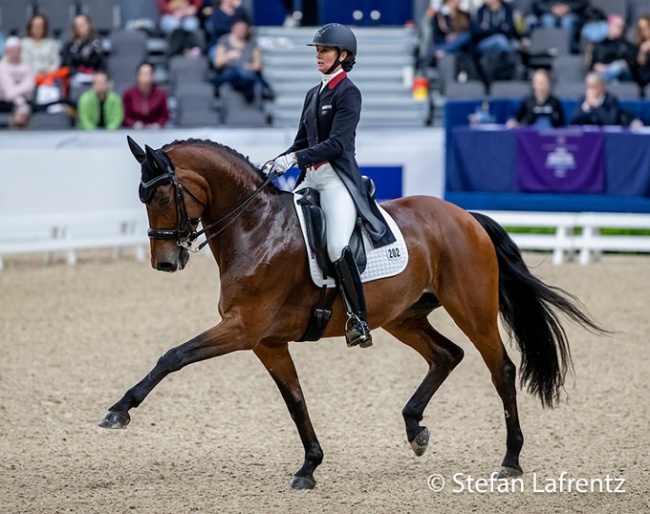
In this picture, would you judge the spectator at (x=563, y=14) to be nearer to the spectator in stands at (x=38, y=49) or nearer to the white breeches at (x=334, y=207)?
the spectator in stands at (x=38, y=49)

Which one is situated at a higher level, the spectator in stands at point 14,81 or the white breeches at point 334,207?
the white breeches at point 334,207

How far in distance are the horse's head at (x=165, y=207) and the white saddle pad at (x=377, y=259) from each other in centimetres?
63

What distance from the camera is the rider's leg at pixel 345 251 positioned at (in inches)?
225

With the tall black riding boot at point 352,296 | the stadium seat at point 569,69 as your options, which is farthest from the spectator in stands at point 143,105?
the tall black riding boot at point 352,296

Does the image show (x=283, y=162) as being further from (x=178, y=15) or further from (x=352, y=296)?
(x=178, y=15)

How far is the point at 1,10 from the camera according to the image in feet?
60.2

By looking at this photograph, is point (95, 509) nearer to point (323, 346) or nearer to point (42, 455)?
point (42, 455)

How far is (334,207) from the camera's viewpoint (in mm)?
5820

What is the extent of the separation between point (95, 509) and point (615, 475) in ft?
8.86

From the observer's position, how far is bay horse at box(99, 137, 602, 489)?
5.45 metres

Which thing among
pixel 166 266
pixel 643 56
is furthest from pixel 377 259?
pixel 643 56

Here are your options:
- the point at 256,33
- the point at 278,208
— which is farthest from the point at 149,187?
the point at 256,33

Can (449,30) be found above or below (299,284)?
above

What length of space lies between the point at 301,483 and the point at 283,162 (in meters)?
1.65
